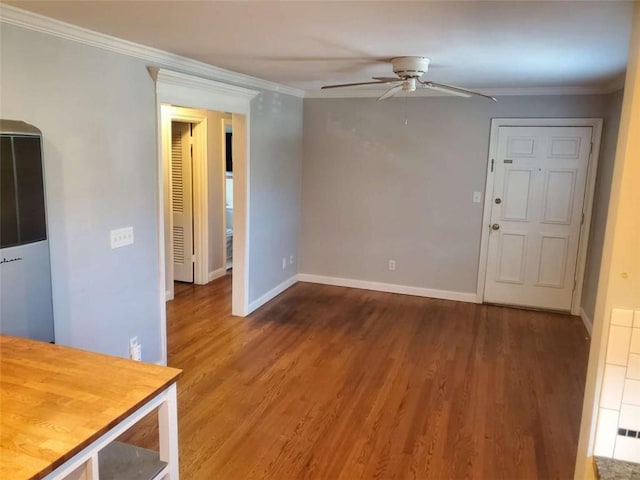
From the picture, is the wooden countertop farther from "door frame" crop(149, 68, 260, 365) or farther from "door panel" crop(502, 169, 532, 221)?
"door panel" crop(502, 169, 532, 221)

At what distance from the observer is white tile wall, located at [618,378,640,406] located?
5.35 ft

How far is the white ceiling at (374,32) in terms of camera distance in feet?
6.86

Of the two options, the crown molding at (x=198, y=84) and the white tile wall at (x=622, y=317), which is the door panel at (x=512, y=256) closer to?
the crown molding at (x=198, y=84)

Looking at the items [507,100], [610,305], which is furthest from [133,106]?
[507,100]

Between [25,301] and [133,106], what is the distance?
142cm

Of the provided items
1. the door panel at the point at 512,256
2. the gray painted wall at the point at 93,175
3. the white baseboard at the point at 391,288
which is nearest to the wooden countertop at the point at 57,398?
the gray painted wall at the point at 93,175

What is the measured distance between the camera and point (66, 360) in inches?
69.9

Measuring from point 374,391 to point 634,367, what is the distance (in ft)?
6.33

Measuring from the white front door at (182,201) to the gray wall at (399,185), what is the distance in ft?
4.56

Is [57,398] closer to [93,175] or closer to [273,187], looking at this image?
[93,175]

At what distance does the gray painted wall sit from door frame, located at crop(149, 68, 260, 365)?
0.06m

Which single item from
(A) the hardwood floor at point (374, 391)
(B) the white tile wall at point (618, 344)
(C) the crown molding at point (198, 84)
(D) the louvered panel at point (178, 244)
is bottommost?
(A) the hardwood floor at point (374, 391)

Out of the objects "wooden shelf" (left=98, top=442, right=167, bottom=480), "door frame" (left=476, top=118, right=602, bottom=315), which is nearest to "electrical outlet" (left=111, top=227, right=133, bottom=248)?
"wooden shelf" (left=98, top=442, right=167, bottom=480)

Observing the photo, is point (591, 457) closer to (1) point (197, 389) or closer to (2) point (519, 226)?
(1) point (197, 389)
